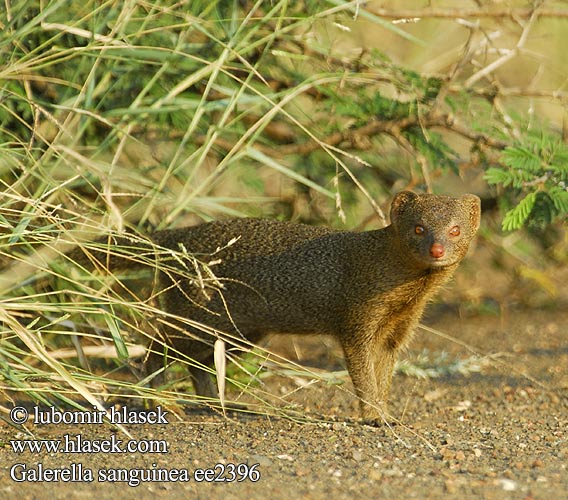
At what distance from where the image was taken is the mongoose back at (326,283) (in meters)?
3.03

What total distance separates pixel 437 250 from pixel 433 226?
0.38ft

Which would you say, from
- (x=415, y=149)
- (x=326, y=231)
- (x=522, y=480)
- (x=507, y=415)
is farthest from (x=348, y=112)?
(x=522, y=480)

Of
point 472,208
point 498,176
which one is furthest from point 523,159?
point 472,208

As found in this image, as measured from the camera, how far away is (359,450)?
2.56 meters

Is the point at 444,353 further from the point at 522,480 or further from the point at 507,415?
the point at 522,480

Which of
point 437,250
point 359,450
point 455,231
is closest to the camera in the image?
→ point 359,450

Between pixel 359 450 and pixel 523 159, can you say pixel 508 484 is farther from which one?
pixel 523 159

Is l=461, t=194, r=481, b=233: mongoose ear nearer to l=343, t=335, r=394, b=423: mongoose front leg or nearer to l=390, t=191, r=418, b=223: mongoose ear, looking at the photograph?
l=390, t=191, r=418, b=223: mongoose ear

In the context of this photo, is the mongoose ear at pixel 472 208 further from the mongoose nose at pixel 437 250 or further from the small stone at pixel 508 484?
the small stone at pixel 508 484

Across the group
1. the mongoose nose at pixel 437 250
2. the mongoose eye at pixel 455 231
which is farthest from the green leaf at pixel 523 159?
the mongoose nose at pixel 437 250

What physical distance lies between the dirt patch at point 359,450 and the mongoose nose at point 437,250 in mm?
283

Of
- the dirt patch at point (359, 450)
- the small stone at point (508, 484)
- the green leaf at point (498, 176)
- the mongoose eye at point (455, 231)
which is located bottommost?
the dirt patch at point (359, 450)

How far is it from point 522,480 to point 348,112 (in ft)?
5.69

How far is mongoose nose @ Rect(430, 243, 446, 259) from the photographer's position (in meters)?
2.80
